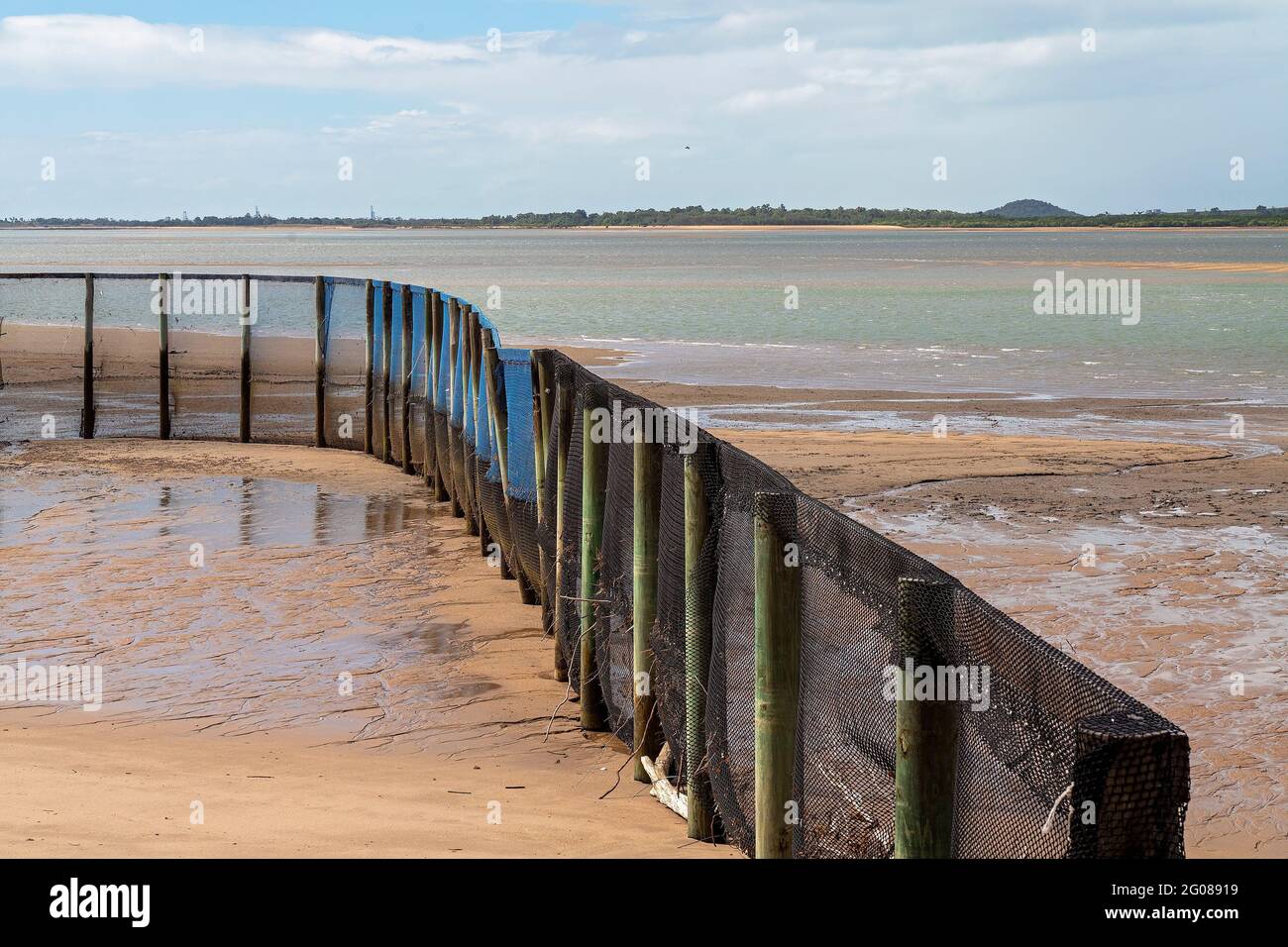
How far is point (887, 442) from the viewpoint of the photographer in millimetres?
18891

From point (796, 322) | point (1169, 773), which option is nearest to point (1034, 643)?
point (1169, 773)

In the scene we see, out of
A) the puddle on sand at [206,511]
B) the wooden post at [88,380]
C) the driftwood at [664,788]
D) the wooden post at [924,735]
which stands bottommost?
the driftwood at [664,788]

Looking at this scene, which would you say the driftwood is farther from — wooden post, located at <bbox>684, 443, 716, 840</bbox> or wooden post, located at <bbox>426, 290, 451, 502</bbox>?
wooden post, located at <bbox>426, 290, 451, 502</bbox>

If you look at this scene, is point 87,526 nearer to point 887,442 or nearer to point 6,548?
point 6,548

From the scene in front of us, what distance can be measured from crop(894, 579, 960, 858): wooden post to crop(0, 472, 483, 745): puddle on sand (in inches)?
183

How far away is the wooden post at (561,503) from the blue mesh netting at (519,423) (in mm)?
1140

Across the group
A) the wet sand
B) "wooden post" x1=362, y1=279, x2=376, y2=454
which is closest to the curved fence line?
the wet sand

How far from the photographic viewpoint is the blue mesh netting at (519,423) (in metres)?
9.99

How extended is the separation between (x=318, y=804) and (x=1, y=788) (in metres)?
1.38

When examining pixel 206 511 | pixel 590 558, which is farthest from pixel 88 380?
pixel 590 558

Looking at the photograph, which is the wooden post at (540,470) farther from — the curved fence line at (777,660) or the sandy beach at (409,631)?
the sandy beach at (409,631)

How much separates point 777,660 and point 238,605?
653cm

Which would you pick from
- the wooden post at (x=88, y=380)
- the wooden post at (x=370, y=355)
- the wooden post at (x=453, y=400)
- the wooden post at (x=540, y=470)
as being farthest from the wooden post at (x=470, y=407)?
the wooden post at (x=88, y=380)

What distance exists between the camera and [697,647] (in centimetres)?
579
